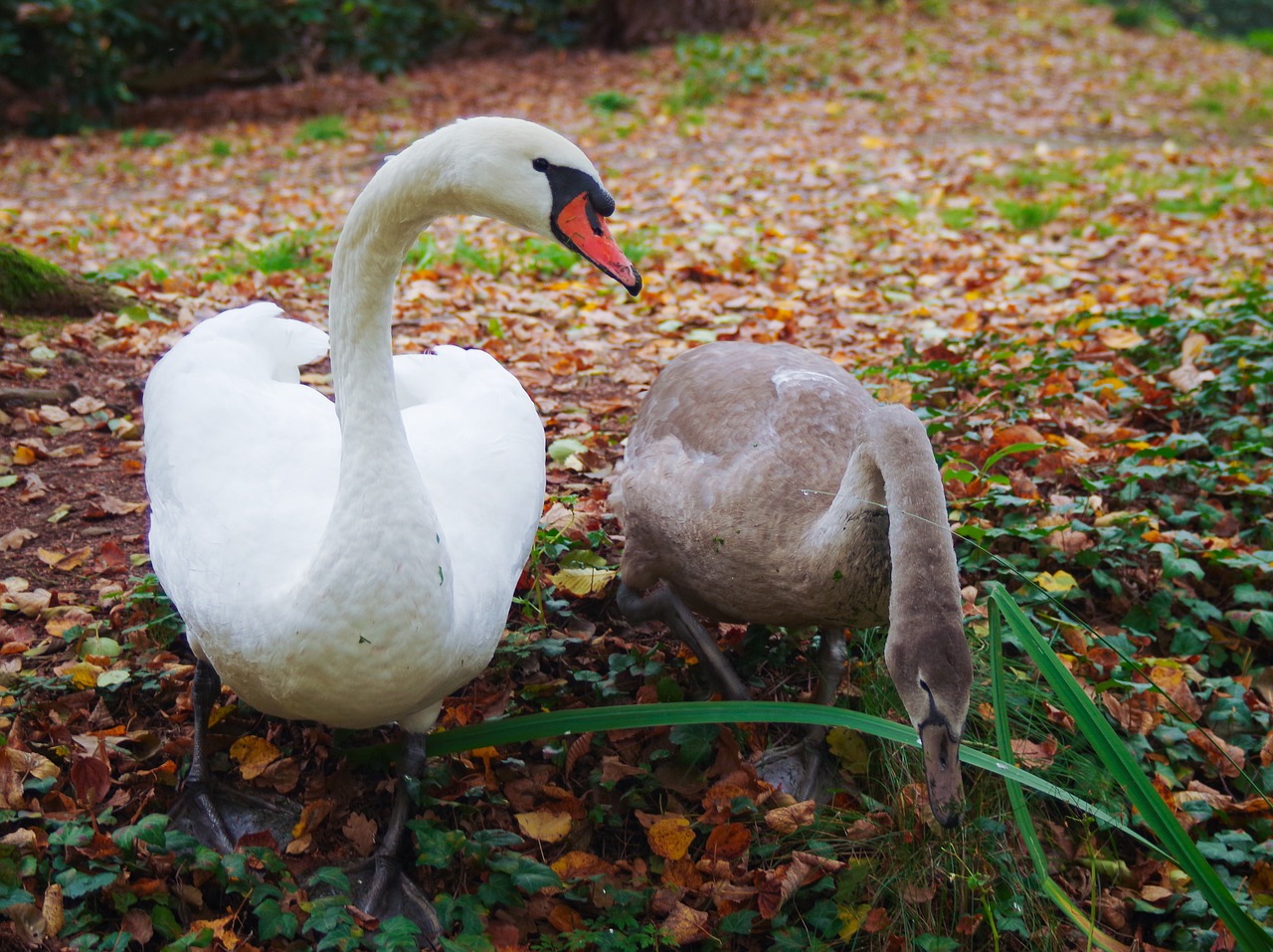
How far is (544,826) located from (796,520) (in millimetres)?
1026

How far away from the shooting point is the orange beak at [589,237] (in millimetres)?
2088

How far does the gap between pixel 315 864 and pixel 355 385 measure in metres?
1.23

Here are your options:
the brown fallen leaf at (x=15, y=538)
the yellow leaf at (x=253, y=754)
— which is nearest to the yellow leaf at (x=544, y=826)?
the yellow leaf at (x=253, y=754)

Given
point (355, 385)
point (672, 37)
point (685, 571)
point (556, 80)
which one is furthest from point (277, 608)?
point (672, 37)

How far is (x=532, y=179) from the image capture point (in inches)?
81.7

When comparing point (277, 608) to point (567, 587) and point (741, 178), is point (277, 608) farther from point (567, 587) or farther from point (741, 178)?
point (741, 178)

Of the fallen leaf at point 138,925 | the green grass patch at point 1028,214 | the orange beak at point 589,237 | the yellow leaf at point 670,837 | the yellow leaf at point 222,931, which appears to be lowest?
the yellow leaf at point 670,837

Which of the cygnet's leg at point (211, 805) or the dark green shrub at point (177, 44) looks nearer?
the cygnet's leg at point (211, 805)

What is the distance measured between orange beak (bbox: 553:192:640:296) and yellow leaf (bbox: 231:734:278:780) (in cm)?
166

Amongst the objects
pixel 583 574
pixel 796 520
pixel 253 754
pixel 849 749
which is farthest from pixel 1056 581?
pixel 253 754

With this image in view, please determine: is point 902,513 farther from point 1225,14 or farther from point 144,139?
point 1225,14

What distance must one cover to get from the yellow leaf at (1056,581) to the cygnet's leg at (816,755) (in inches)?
33.5

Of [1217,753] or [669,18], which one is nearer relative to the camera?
[1217,753]

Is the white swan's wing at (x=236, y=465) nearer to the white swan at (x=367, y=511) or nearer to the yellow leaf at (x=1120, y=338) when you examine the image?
the white swan at (x=367, y=511)
